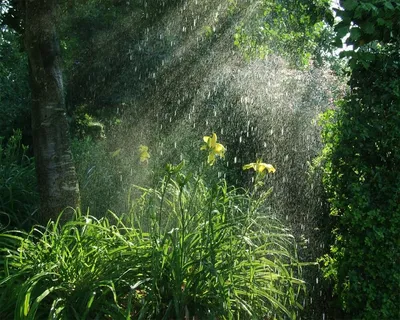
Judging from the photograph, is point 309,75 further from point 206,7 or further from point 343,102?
point 343,102

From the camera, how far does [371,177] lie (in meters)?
3.60

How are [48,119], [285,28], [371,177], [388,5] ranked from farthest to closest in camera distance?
[285,28], [48,119], [371,177], [388,5]

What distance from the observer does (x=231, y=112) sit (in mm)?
7461

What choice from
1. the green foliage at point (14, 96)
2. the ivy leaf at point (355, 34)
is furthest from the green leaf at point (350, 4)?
the green foliage at point (14, 96)

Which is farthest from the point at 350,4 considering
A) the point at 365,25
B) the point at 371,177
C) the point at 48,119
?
the point at 48,119

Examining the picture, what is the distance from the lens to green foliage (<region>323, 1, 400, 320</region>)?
349 cm

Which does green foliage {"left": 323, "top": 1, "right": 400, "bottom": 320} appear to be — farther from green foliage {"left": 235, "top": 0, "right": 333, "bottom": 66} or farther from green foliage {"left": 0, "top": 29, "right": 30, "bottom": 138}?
green foliage {"left": 0, "top": 29, "right": 30, "bottom": 138}

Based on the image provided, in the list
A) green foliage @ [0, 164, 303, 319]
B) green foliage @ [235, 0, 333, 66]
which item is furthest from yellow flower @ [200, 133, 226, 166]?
green foliage @ [235, 0, 333, 66]

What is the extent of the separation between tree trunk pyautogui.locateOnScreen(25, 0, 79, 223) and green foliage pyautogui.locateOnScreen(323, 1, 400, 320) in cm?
180

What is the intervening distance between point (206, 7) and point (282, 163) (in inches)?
124

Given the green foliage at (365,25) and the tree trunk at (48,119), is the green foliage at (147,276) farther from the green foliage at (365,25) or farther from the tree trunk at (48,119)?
the green foliage at (365,25)

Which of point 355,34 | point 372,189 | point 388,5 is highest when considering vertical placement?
point 388,5

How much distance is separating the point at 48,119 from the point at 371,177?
6.99 feet

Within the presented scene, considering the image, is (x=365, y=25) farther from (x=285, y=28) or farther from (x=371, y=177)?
(x=285, y=28)
